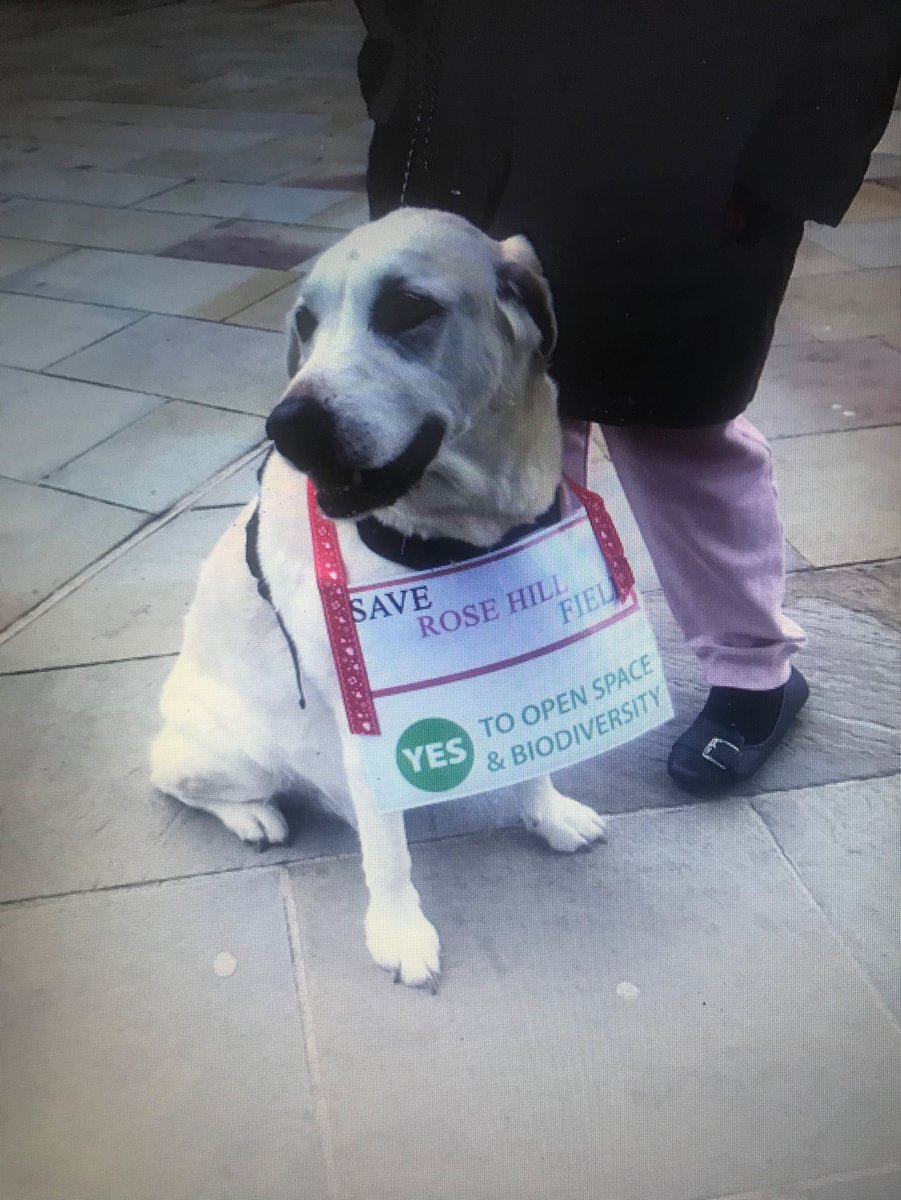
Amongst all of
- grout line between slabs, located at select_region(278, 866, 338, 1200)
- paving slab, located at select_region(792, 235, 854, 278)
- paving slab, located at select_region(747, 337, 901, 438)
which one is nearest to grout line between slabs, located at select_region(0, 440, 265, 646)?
grout line between slabs, located at select_region(278, 866, 338, 1200)

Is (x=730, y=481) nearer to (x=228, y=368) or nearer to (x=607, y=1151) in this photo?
(x=607, y=1151)

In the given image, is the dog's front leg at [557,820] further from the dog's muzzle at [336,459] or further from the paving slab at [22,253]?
the paving slab at [22,253]

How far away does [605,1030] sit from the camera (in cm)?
185

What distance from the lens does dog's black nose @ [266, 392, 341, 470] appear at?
1317 mm

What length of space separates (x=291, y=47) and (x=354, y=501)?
11.9 m

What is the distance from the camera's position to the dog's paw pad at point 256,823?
87.8 inches

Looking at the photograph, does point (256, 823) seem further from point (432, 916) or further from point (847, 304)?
point (847, 304)

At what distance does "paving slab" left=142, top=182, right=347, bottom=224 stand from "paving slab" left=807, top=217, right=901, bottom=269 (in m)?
Answer: 2.59

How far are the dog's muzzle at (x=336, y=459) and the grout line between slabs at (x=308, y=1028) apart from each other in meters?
1.00

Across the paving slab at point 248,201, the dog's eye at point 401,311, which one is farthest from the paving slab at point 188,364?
the dog's eye at point 401,311

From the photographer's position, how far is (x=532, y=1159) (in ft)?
5.44

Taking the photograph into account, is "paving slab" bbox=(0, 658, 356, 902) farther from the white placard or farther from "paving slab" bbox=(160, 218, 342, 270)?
"paving slab" bbox=(160, 218, 342, 270)

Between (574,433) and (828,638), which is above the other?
(574,433)

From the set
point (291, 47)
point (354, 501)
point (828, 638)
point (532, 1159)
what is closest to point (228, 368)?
point (828, 638)
